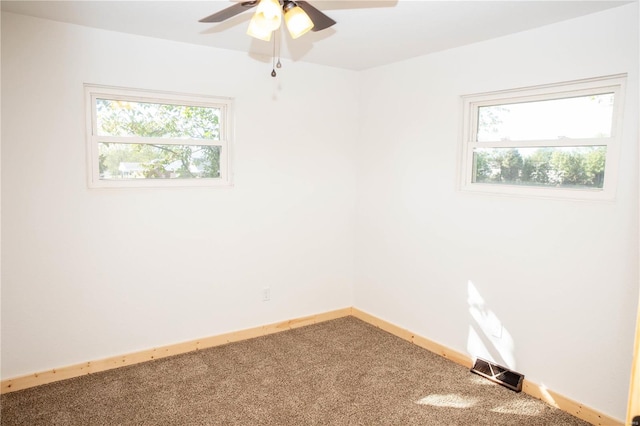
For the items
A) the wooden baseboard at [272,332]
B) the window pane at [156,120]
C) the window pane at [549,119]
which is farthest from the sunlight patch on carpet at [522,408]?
the window pane at [156,120]

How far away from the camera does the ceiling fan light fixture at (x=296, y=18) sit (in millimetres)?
1942

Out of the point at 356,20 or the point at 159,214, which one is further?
the point at 159,214

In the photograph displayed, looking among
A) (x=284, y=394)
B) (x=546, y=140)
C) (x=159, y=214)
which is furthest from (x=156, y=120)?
(x=546, y=140)

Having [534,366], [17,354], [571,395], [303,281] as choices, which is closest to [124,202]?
[17,354]

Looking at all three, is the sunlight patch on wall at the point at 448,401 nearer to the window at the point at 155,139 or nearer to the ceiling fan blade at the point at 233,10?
the window at the point at 155,139

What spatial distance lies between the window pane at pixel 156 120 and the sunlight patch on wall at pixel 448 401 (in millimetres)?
2561

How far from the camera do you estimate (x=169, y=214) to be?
132 inches

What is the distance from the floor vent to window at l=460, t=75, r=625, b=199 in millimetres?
1269

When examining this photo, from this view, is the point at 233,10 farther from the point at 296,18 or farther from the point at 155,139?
the point at 155,139

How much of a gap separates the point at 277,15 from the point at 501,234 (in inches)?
85.0

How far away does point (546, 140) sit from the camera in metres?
2.85

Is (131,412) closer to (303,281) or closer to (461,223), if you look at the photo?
(303,281)

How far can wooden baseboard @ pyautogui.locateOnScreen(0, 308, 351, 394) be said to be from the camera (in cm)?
288

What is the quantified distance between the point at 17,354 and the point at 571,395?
12.0 ft
